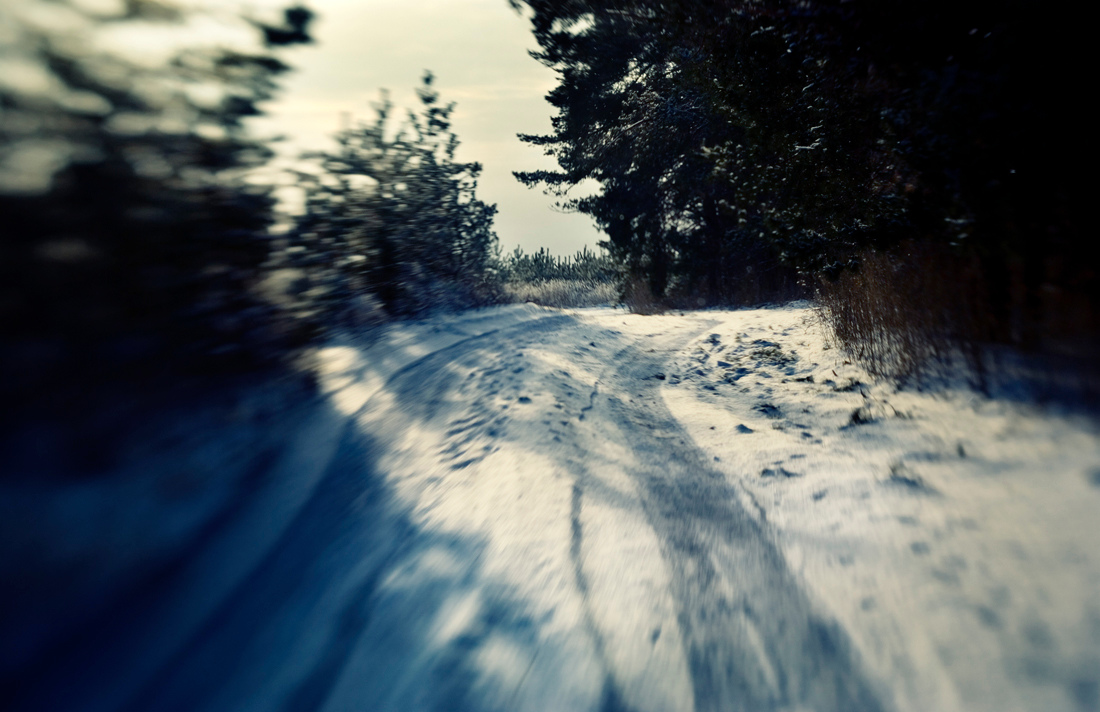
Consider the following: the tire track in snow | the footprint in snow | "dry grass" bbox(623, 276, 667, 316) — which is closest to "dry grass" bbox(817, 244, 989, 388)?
the footprint in snow

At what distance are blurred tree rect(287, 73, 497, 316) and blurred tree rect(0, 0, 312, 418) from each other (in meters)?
1.05

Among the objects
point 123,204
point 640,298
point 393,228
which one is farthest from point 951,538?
point 640,298

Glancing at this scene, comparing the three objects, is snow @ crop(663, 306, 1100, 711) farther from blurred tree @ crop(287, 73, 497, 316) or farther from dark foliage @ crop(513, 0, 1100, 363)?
blurred tree @ crop(287, 73, 497, 316)

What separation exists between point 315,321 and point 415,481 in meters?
1.91

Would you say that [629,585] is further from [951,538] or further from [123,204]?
[123,204]

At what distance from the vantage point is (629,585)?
6.80 ft

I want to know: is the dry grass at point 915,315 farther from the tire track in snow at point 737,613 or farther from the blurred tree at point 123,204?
the blurred tree at point 123,204

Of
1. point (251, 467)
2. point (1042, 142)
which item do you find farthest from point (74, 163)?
point (1042, 142)

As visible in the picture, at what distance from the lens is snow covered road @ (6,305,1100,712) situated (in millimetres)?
1564

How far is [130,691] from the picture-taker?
164 cm

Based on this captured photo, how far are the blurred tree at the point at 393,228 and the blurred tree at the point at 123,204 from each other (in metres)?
1.05

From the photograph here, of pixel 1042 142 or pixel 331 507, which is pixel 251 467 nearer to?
pixel 331 507

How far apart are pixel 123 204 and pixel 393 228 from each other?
4.55 metres

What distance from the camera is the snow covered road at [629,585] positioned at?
5.13 ft
